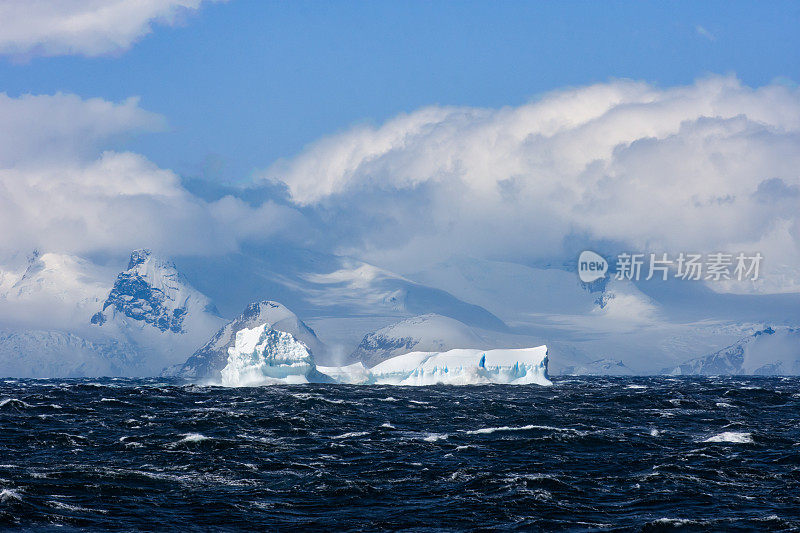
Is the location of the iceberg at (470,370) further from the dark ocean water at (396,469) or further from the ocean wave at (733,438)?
the ocean wave at (733,438)

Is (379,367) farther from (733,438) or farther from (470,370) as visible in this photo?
(733,438)

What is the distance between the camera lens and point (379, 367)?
12794 cm

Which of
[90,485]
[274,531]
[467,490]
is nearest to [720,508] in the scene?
[467,490]

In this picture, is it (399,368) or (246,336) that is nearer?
(246,336)

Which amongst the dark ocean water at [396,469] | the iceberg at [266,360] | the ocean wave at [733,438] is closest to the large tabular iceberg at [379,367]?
the iceberg at [266,360]

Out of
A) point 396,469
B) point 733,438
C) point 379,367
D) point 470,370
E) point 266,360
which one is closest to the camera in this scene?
point 396,469

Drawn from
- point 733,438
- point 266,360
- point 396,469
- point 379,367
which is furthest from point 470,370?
point 396,469

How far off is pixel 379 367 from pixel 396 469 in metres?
88.0

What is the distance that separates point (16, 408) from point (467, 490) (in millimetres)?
45642

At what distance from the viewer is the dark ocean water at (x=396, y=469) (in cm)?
3089

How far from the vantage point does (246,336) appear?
115 meters

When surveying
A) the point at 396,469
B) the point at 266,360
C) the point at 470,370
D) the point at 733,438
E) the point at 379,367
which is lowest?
the point at 396,469

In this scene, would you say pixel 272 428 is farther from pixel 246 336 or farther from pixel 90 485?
pixel 246 336

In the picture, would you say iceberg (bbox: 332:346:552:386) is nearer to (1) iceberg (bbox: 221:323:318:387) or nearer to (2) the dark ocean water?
(1) iceberg (bbox: 221:323:318:387)
